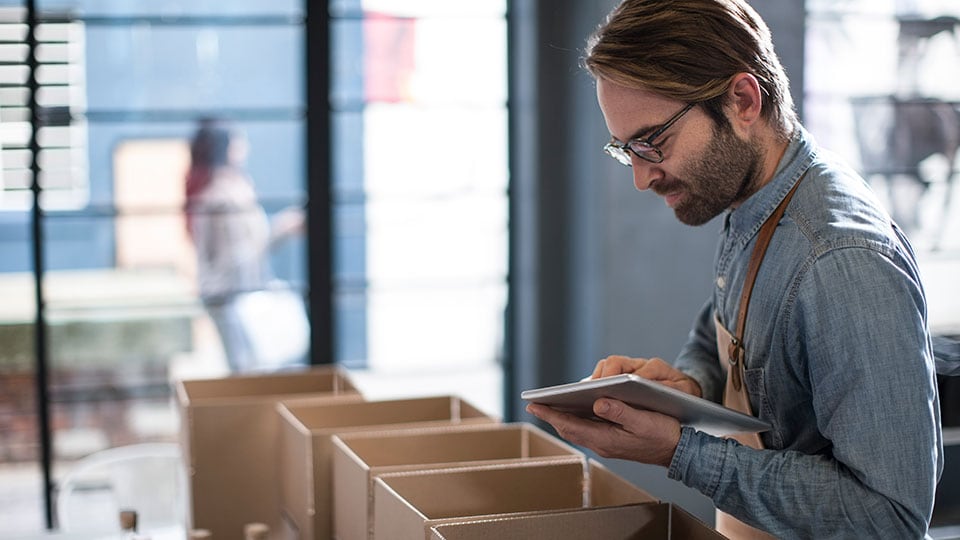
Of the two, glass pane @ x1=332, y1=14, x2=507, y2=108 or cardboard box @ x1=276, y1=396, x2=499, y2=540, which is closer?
cardboard box @ x1=276, y1=396, x2=499, y2=540

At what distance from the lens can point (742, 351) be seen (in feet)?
5.06

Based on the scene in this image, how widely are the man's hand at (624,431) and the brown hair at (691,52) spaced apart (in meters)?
0.40

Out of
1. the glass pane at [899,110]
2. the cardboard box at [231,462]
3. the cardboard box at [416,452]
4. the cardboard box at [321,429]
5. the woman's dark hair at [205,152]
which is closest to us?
the cardboard box at [416,452]

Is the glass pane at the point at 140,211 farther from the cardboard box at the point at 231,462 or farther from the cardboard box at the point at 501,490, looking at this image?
the cardboard box at the point at 501,490

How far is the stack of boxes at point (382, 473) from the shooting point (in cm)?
143

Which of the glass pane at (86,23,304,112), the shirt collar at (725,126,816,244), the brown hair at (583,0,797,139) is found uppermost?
the glass pane at (86,23,304,112)

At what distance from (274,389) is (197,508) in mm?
388

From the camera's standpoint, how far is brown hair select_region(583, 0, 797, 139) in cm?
146

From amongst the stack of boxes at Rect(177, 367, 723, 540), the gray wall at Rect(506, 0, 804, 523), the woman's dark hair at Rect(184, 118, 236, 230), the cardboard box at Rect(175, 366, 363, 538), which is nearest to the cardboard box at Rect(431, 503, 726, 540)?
the stack of boxes at Rect(177, 367, 723, 540)

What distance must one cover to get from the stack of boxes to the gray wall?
60.2 inches

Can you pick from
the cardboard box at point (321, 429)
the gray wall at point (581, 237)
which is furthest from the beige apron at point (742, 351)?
the gray wall at point (581, 237)

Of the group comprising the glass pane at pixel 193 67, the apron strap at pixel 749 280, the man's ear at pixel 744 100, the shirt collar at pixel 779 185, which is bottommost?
the apron strap at pixel 749 280

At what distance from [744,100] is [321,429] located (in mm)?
938

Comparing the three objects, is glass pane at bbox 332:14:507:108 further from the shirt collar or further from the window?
the shirt collar
